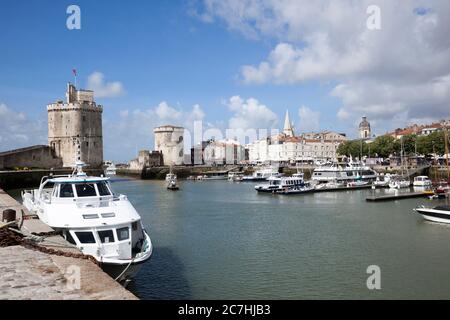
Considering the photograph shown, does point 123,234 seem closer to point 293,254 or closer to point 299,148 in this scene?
point 293,254

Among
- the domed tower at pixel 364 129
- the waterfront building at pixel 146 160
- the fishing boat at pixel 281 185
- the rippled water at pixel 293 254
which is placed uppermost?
the domed tower at pixel 364 129

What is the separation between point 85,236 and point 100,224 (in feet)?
1.78

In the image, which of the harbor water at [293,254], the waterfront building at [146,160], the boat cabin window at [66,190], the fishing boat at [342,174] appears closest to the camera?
the harbor water at [293,254]

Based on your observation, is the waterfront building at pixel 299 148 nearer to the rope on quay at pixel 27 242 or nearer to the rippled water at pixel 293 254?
the rippled water at pixel 293 254

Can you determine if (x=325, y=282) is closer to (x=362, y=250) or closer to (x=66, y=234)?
(x=362, y=250)

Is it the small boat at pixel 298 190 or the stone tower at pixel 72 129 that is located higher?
the stone tower at pixel 72 129

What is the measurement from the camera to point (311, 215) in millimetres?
29672

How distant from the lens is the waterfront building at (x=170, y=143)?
3538 inches

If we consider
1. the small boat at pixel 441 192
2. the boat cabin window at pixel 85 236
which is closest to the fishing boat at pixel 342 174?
the small boat at pixel 441 192

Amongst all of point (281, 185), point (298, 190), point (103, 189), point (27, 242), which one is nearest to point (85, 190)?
point (103, 189)

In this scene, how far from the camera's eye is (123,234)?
12.5 metres

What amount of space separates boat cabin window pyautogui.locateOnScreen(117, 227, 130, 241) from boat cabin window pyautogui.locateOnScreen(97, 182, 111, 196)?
2616 mm

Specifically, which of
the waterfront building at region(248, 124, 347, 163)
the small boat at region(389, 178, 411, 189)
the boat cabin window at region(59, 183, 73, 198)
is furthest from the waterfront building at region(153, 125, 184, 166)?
the boat cabin window at region(59, 183, 73, 198)

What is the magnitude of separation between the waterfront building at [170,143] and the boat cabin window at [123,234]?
251ft
